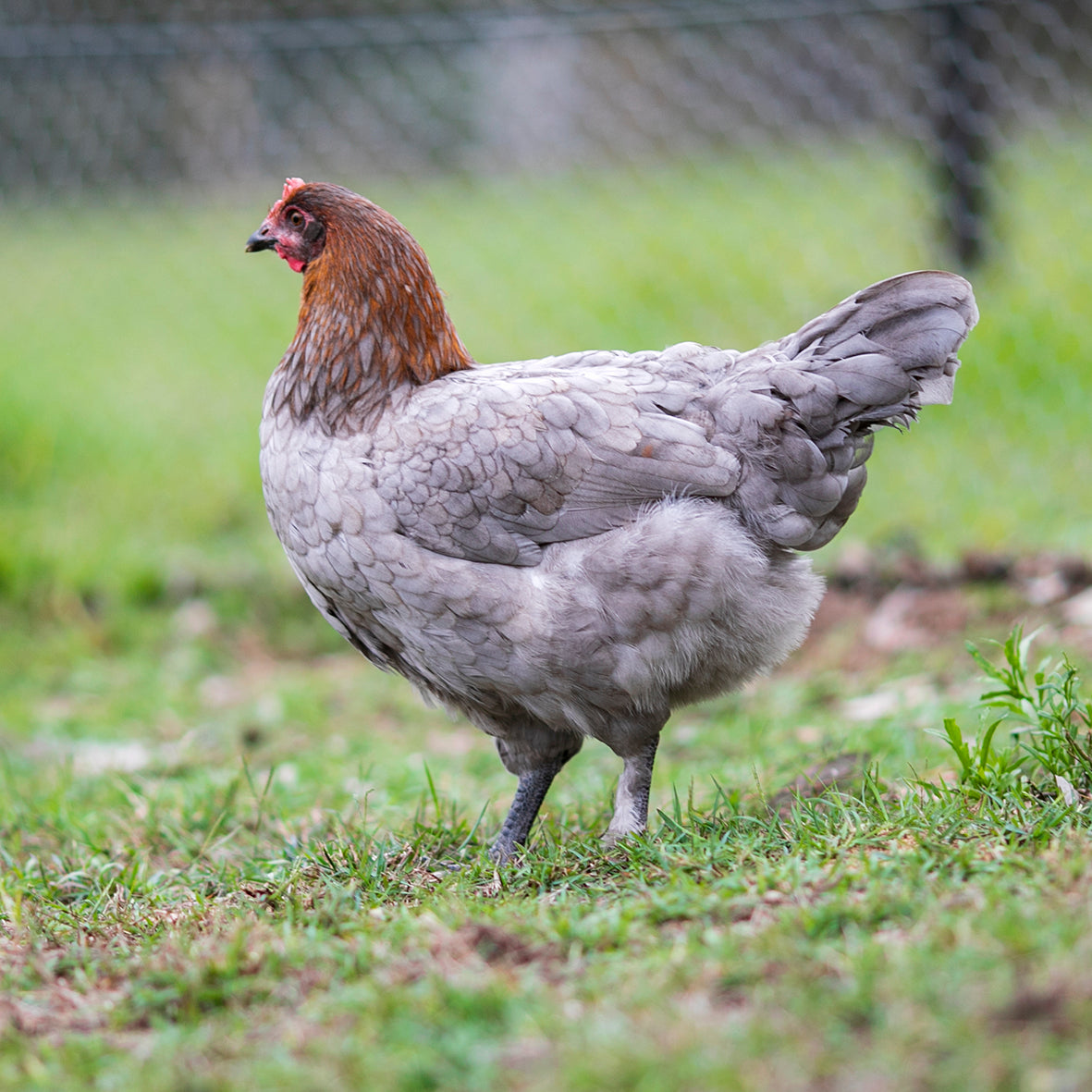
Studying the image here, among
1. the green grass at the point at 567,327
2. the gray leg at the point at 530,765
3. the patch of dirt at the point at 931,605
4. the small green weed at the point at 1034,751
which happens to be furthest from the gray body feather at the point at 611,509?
the green grass at the point at 567,327

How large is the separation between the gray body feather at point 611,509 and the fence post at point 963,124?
13.2 feet

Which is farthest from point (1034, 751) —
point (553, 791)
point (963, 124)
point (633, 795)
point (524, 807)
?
point (963, 124)

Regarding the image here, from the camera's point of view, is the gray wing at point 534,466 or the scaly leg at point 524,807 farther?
the scaly leg at point 524,807

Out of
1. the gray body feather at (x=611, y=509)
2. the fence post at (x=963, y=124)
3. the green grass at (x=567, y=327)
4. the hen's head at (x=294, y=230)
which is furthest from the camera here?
the fence post at (x=963, y=124)

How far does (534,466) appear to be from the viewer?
2951 millimetres

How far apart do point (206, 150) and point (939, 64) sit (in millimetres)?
8892

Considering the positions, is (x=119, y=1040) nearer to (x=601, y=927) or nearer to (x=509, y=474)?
(x=601, y=927)

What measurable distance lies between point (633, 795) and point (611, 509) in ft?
2.45

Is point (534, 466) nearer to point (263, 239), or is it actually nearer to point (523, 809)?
point (523, 809)

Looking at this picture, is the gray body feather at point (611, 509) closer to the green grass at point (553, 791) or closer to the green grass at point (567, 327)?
the green grass at point (553, 791)

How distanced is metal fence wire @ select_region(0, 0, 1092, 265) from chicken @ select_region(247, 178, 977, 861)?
364 cm

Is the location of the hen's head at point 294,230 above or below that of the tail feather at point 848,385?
above

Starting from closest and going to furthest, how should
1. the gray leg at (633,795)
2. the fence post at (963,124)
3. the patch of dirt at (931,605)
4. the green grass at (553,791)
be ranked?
the green grass at (553,791), the gray leg at (633,795), the patch of dirt at (931,605), the fence post at (963,124)

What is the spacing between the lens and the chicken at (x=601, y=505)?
115 inches
